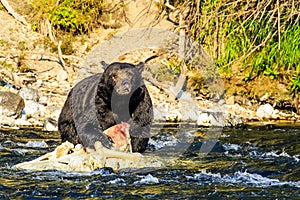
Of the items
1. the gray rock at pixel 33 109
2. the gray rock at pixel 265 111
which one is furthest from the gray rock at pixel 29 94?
the gray rock at pixel 265 111

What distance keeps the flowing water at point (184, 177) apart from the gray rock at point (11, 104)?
1.46m

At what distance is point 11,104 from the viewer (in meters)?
9.59

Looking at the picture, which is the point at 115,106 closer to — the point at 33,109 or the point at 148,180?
the point at 148,180

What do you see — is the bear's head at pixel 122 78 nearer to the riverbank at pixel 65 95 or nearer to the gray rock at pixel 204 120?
the riverbank at pixel 65 95

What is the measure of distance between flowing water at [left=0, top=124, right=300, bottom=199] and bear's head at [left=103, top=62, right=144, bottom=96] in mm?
927

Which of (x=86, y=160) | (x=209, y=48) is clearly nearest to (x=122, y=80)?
(x=86, y=160)

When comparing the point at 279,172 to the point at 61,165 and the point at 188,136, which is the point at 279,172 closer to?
the point at 61,165

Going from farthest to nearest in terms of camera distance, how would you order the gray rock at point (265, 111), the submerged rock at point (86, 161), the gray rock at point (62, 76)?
the gray rock at point (62, 76) < the gray rock at point (265, 111) < the submerged rock at point (86, 161)

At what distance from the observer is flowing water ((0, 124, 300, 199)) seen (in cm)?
509

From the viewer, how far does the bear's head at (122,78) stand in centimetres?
659

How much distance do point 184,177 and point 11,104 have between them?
457cm

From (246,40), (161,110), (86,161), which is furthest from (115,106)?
(246,40)

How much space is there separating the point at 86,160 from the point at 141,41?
6.37 meters

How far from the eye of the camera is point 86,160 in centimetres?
596
